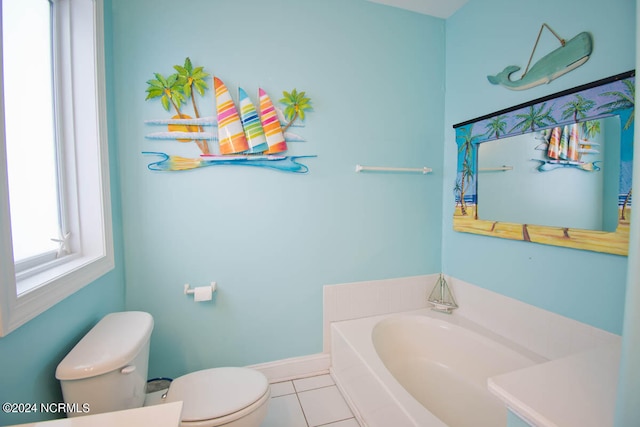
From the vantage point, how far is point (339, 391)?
1660 mm

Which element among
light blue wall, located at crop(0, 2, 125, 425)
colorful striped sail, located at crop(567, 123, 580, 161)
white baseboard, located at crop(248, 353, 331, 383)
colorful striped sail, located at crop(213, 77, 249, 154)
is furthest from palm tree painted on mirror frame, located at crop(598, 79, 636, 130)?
light blue wall, located at crop(0, 2, 125, 425)

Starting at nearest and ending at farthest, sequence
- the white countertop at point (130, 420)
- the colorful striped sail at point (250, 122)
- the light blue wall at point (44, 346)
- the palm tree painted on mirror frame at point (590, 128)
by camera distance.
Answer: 1. the white countertop at point (130, 420)
2. the light blue wall at point (44, 346)
3. the palm tree painted on mirror frame at point (590, 128)
4. the colorful striped sail at point (250, 122)

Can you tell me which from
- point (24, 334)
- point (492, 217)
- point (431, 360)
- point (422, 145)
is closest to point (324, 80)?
point (422, 145)

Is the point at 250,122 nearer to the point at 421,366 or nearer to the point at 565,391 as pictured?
the point at 565,391

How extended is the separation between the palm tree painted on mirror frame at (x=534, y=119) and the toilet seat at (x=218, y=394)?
1959mm

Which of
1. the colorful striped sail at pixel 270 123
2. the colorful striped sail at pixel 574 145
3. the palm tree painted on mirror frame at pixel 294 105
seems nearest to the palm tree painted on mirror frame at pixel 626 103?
the colorful striped sail at pixel 574 145

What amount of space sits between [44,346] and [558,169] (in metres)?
2.33

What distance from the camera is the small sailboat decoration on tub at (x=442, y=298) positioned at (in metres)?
1.92

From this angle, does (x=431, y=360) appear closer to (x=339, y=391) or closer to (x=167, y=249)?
(x=339, y=391)

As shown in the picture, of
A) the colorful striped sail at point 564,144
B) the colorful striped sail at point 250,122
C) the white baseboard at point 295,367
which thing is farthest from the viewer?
the white baseboard at point 295,367

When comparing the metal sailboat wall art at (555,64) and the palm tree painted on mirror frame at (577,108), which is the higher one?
the metal sailboat wall art at (555,64)

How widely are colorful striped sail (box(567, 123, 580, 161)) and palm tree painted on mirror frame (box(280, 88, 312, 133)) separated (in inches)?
56.4

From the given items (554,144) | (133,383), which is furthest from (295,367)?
(554,144)

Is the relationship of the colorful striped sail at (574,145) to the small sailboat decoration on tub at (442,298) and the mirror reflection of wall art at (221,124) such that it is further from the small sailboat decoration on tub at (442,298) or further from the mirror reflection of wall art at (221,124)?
the mirror reflection of wall art at (221,124)
